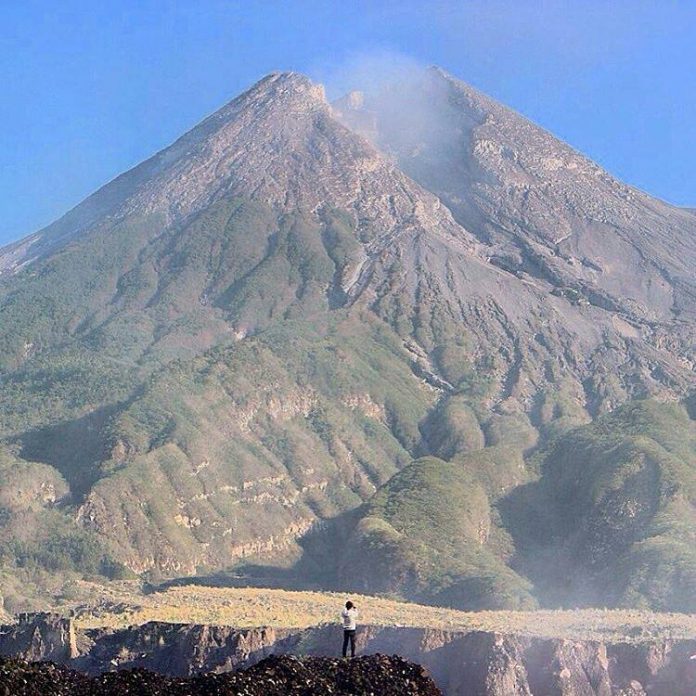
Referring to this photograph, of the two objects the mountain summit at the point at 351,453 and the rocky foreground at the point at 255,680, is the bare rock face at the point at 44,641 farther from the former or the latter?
the rocky foreground at the point at 255,680

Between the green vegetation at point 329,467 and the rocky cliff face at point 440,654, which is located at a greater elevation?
the green vegetation at point 329,467

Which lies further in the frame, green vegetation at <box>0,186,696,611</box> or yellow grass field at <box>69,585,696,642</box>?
green vegetation at <box>0,186,696,611</box>

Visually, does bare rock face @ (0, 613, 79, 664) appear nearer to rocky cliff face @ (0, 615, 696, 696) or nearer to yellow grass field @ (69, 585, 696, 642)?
rocky cliff face @ (0, 615, 696, 696)

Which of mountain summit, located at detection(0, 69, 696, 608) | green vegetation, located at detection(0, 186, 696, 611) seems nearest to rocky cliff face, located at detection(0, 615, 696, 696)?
green vegetation, located at detection(0, 186, 696, 611)

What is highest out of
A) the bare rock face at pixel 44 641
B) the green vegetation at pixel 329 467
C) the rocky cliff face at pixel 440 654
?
the green vegetation at pixel 329 467

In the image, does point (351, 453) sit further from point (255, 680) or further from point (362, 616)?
Answer: point (255, 680)

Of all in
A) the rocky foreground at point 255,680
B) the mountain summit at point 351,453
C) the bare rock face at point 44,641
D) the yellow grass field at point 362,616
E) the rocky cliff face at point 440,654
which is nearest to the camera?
the rocky foreground at point 255,680

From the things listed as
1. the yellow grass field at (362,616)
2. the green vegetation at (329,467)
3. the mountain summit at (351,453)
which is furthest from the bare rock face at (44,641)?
the mountain summit at (351,453)
